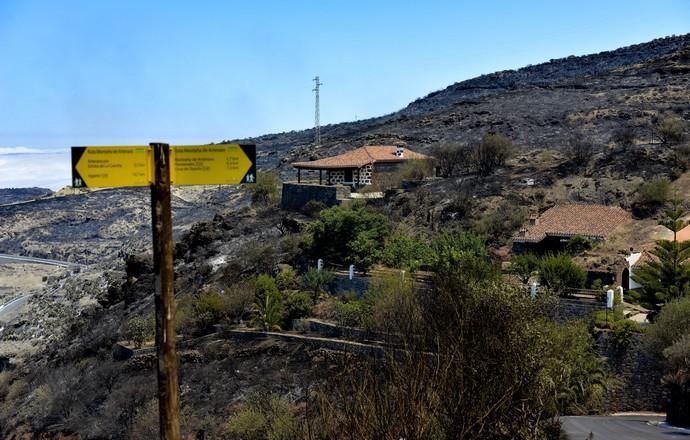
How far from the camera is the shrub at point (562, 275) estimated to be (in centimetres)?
2347

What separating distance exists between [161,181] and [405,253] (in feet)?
80.3

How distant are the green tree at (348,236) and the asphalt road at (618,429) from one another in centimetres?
1401

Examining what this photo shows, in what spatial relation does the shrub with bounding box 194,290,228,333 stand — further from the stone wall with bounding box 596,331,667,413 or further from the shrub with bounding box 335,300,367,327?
the stone wall with bounding box 596,331,667,413

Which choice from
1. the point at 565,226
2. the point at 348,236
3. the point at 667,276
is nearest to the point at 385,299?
the point at 667,276

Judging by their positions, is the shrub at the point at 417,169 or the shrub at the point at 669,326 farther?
the shrub at the point at 417,169

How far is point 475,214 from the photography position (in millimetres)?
34500

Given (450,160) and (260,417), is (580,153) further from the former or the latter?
(260,417)

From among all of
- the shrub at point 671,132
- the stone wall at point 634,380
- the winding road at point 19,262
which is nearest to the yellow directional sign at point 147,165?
the stone wall at point 634,380

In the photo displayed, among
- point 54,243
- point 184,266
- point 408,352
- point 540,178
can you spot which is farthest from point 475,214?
point 54,243

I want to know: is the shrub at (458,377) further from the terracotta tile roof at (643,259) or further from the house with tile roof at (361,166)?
the house with tile roof at (361,166)

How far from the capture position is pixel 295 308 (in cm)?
2672

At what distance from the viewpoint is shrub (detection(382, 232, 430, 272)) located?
28281mm

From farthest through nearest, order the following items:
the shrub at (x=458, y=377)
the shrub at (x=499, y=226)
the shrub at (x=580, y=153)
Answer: the shrub at (x=580, y=153) → the shrub at (x=499, y=226) → the shrub at (x=458, y=377)

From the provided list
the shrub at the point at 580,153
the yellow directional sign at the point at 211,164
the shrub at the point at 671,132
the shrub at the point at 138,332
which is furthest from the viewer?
the shrub at the point at 671,132
